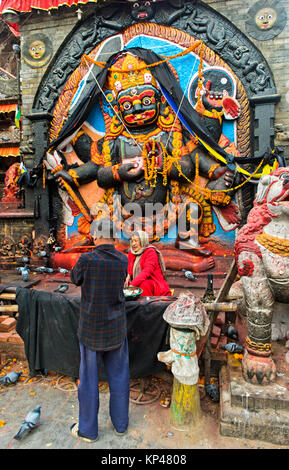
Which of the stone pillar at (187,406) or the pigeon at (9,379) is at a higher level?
the stone pillar at (187,406)

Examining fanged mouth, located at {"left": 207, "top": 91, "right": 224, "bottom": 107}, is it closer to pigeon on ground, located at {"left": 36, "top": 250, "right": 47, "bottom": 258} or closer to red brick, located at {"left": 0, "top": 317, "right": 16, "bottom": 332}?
pigeon on ground, located at {"left": 36, "top": 250, "right": 47, "bottom": 258}

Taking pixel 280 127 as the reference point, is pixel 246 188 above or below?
below

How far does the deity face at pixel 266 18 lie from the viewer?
22.4ft

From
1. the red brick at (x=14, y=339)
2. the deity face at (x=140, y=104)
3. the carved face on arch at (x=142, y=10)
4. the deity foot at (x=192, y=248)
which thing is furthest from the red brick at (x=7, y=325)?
the carved face on arch at (x=142, y=10)

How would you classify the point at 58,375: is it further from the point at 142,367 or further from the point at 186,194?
the point at 186,194

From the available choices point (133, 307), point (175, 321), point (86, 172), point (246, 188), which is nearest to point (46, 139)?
point (86, 172)

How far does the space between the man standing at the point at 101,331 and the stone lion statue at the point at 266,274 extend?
1.34 m

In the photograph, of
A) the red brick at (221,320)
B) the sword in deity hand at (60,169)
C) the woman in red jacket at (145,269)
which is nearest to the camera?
the woman in red jacket at (145,269)

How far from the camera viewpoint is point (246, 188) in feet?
22.9

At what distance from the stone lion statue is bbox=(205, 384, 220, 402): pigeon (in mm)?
386

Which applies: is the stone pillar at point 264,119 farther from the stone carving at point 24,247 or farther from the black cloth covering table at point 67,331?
the stone carving at point 24,247

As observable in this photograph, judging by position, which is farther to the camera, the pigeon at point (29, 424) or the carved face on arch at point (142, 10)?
the carved face on arch at point (142, 10)

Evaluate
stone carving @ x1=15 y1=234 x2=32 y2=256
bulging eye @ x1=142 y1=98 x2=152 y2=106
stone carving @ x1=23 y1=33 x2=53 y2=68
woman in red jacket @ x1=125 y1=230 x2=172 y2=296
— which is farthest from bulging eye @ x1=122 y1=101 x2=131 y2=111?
stone carving @ x1=15 y1=234 x2=32 y2=256

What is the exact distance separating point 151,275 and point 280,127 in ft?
16.7
